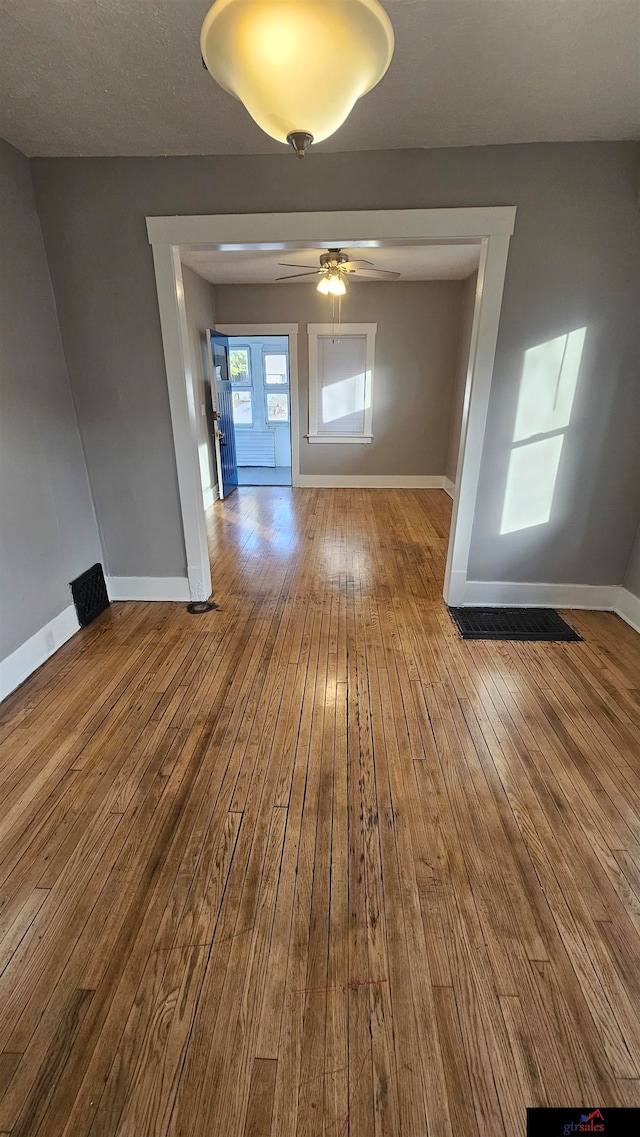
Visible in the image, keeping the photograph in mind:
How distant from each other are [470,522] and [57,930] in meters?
2.77

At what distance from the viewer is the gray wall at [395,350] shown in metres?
6.00

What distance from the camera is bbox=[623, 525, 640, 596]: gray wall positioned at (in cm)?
295

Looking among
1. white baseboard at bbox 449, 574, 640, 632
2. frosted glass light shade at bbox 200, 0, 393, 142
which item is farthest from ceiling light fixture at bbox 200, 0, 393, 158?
white baseboard at bbox 449, 574, 640, 632

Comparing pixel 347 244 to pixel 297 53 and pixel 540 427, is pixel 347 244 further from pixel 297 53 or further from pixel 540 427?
pixel 297 53

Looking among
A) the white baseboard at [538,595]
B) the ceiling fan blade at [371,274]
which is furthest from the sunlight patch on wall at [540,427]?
the ceiling fan blade at [371,274]

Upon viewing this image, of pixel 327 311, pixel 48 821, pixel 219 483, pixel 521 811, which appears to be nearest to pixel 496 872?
pixel 521 811

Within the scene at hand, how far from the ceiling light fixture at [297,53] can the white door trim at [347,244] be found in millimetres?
1564

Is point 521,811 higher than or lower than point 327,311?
lower

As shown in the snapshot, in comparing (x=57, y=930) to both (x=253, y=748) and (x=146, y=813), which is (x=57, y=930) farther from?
(x=253, y=748)

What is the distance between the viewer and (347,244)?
254 cm

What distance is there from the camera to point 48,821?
1.68 metres

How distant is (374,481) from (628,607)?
165 inches

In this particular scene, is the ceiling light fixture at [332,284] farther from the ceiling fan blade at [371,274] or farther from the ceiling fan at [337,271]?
the ceiling fan blade at [371,274]

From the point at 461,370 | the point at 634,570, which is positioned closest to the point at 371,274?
the point at 461,370
